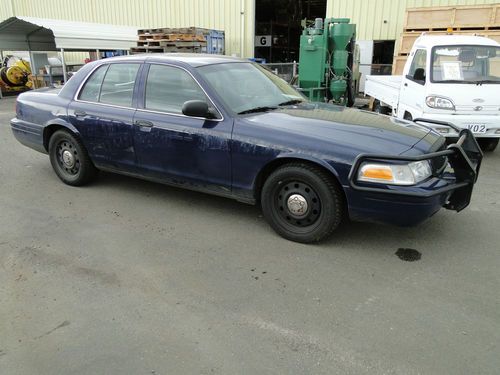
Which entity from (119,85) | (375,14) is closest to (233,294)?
(119,85)

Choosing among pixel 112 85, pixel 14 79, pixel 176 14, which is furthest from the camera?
pixel 176 14

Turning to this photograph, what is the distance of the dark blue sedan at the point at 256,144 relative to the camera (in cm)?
352

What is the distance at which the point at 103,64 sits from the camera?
16.8ft

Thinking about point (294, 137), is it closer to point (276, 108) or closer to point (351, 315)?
point (276, 108)

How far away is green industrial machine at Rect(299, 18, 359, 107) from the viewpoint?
10.1m

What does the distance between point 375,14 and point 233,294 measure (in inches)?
505

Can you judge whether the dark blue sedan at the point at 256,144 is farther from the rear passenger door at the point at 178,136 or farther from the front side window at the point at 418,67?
the front side window at the point at 418,67

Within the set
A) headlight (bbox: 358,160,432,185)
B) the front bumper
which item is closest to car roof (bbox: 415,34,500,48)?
the front bumper

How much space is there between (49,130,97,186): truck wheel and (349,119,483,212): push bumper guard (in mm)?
3383

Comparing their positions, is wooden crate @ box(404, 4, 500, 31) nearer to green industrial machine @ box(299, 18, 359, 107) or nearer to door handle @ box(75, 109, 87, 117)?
green industrial machine @ box(299, 18, 359, 107)

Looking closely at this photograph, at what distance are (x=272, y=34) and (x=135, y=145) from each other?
63.4 feet

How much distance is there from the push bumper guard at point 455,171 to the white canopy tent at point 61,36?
496 inches

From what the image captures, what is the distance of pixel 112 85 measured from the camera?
4.95m

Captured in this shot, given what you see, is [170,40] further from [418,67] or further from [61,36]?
[418,67]
